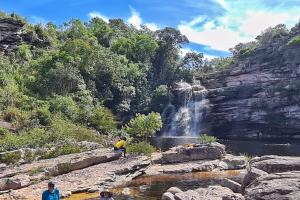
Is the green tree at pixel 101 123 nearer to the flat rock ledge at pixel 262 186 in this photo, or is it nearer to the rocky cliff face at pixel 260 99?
the flat rock ledge at pixel 262 186

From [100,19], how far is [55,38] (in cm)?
1977

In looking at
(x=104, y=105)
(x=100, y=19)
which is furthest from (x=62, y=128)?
(x=100, y=19)

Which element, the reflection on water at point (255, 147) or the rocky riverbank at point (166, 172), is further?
the reflection on water at point (255, 147)

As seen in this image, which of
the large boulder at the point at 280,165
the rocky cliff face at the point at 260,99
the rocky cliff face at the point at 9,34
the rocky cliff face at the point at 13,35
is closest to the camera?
the large boulder at the point at 280,165

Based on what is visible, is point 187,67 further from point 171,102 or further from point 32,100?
point 32,100

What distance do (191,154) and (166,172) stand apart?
16.5 feet

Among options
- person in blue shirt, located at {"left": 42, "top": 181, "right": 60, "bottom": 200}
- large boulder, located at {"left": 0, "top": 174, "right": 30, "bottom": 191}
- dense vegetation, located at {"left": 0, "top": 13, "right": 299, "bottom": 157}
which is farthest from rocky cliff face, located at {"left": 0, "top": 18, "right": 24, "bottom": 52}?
person in blue shirt, located at {"left": 42, "top": 181, "right": 60, "bottom": 200}

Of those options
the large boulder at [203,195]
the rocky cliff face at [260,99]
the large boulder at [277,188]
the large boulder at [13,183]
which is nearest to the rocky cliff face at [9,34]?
the rocky cliff face at [260,99]

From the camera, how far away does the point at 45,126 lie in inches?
1791

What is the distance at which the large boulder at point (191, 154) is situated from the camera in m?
35.4

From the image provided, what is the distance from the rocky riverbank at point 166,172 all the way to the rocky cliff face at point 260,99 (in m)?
39.4

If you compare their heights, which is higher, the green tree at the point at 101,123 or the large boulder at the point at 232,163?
the green tree at the point at 101,123

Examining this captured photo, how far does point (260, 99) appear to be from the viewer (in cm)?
7469

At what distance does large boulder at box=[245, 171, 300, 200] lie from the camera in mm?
13273
